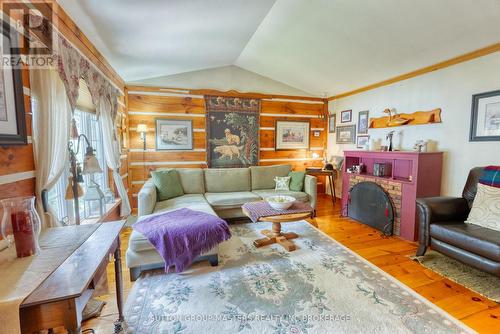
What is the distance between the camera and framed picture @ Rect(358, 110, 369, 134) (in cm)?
423

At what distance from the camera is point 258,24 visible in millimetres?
2912

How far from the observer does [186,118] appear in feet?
14.5

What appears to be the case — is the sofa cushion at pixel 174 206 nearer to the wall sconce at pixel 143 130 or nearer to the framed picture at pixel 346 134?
the wall sconce at pixel 143 130

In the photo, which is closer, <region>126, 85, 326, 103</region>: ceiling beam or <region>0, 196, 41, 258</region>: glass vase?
<region>0, 196, 41, 258</region>: glass vase

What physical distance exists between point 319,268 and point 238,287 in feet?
2.88

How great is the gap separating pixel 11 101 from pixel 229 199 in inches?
103

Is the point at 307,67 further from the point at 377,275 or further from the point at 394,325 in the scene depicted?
the point at 394,325

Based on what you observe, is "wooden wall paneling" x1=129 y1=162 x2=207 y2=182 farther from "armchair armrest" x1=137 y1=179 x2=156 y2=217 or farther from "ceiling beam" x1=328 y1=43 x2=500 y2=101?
"ceiling beam" x1=328 y1=43 x2=500 y2=101

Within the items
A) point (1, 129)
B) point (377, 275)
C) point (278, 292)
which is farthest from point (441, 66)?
point (1, 129)

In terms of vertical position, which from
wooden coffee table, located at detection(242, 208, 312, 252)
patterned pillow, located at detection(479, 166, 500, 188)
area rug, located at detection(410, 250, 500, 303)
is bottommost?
area rug, located at detection(410, 250, 500, 303)

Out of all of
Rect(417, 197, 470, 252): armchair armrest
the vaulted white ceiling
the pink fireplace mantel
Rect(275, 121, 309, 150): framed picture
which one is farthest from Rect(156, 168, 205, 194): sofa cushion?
Rect(417, 197, 470, 252): armchair armrest

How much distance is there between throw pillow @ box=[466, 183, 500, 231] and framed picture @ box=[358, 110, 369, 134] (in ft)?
6.84

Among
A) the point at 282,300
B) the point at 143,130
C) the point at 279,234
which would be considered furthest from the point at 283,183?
the point at 143,130

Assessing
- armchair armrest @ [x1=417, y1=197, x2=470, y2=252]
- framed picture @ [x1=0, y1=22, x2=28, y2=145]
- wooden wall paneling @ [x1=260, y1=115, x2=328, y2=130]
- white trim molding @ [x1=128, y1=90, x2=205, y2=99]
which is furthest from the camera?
wooden wall paneling @ [x1=260, y1=115, x2=328, y2=130]
